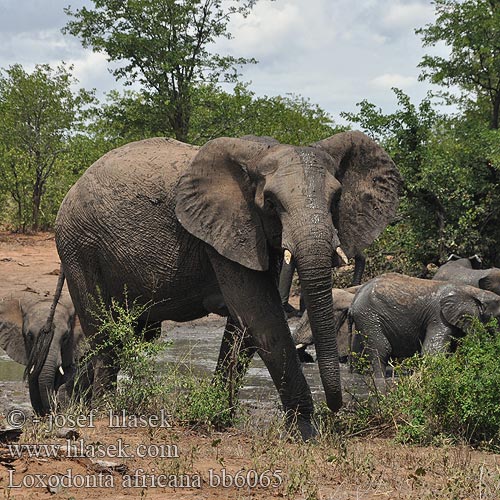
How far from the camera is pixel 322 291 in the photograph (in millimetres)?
5961

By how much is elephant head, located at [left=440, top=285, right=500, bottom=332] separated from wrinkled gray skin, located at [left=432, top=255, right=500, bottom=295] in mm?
1747

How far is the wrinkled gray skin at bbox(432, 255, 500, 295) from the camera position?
523 inches

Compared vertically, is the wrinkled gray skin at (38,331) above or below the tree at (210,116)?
below

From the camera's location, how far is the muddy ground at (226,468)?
472cm

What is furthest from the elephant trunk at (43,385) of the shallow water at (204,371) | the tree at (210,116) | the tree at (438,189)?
the tree at (210,116)

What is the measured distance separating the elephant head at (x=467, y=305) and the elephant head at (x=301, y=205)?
3680mm

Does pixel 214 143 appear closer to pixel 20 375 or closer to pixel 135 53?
pixel 20 375

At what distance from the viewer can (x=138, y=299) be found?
773 cm

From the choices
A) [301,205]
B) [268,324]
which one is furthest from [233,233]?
[301,205]

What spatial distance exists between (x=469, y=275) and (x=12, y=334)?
22.1 feet

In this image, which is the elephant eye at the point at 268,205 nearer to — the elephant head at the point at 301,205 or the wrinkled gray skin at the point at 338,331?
the elephant head at the point at 301,205

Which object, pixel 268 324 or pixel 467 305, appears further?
pixel 467 305

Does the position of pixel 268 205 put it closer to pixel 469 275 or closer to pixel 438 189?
pixel 469 275

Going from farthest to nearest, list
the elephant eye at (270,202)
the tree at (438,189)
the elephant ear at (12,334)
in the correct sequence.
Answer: the tree at (438,189) < the elephant ear at (12,334) < the elephant eye at (270,202)
